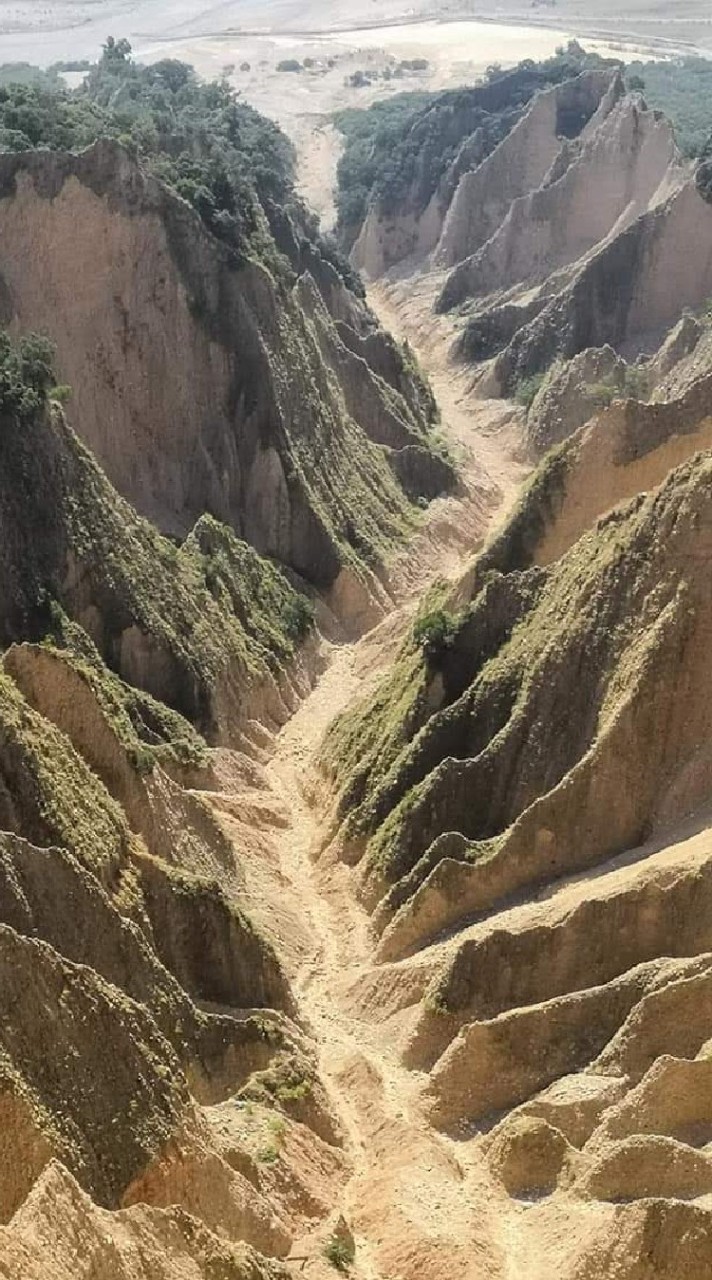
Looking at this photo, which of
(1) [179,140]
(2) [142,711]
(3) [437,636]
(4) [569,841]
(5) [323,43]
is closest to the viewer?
(4) [569,841]

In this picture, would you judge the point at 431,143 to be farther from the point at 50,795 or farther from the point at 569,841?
the point at 50,795

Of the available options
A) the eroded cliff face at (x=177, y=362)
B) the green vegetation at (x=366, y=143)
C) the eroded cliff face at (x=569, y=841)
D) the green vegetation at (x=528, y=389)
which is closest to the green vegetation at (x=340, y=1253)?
the eroded cliff face at (x=569, y=841)

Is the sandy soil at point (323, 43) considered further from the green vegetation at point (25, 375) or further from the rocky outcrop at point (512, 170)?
the green vegetation at point (25, 375)

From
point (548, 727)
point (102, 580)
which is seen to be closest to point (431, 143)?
point (102, 580)

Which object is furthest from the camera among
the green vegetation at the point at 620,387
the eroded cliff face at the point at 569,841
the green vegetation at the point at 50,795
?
the green vegetation at the point at 620,387

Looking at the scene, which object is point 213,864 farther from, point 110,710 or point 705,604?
point 705,604

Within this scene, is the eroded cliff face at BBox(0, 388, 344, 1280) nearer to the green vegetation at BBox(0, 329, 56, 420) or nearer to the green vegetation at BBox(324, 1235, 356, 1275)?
the green vegetation at BBox(0, 329, 56, 420)

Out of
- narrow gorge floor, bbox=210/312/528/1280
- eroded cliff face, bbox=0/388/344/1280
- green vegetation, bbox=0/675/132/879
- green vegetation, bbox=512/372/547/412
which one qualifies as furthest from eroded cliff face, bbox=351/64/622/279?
green vegetation, bbox=0/675/132/879
